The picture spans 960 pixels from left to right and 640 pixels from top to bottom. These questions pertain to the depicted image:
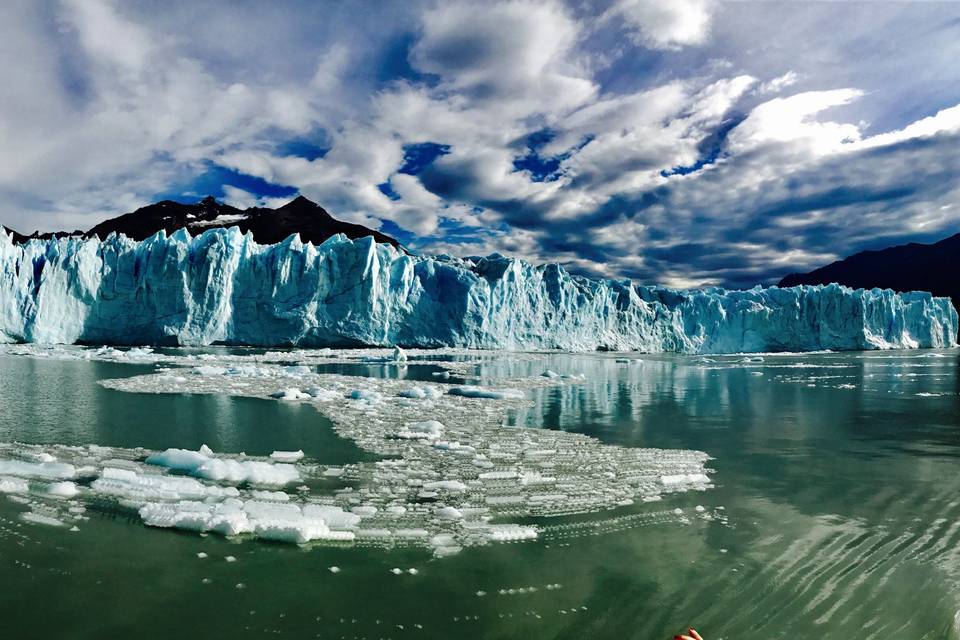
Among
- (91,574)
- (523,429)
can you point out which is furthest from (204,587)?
(523,429)

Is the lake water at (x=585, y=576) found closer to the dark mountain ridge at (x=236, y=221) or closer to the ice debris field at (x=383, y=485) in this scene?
the ice debris field at (x=383, y=485)

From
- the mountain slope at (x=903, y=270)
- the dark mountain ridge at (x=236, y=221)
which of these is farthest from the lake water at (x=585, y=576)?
the mountain slope at (x=903, y=270)

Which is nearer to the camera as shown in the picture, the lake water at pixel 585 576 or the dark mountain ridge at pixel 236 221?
the lake water at pixel 585 576

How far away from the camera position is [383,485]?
5.75 metres

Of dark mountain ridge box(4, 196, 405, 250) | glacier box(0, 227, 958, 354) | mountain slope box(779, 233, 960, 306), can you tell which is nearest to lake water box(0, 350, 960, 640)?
glacier box(0, 227, 958, 354)

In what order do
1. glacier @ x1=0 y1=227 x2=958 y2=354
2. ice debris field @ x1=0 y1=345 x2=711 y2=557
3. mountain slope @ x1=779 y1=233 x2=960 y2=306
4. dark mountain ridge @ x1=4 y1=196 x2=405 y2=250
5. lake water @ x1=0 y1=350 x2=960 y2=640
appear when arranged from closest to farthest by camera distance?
lake water @ x1=0 y1=350 x2=960 y2=640 → ice debris field @ x1=0 y1=345 x2=711 y2=557 → glacier @ x1=0 y1=227 x2=958 y2=354 → dark mountain ridge @ x1=4 y1=196 x2=405 y2=250 → mountain slope @ x1=779 y1=233 x2=960 y2=306

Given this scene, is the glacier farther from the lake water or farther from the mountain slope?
the mountain slope

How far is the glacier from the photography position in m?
33.7

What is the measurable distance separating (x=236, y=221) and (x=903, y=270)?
503ft

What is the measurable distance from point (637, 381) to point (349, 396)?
1098cm

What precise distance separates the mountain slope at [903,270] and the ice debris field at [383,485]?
445ft

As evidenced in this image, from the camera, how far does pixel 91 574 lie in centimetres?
365

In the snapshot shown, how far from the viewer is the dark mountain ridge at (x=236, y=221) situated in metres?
104

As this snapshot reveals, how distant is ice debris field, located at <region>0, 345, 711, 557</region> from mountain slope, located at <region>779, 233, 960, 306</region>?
136m
